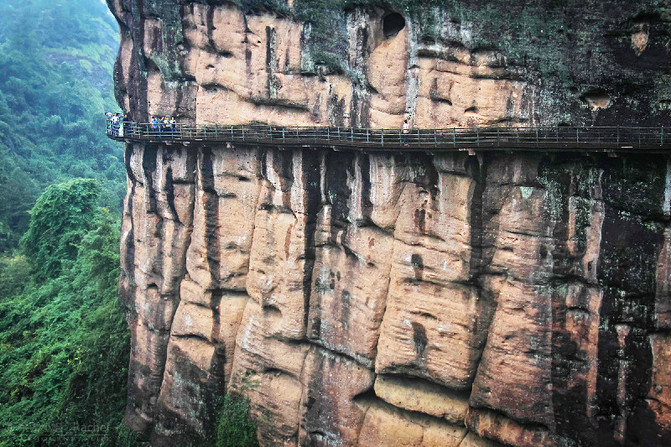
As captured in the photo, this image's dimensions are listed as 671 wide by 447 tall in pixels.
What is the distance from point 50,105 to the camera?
188 feet

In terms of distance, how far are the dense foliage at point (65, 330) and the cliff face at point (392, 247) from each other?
1588 mm

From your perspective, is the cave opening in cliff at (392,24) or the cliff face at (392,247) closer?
the cliff face at (392,247)

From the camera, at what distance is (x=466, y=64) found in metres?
17.5

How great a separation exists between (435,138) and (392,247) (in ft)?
10.4

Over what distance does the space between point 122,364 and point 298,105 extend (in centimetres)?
1225

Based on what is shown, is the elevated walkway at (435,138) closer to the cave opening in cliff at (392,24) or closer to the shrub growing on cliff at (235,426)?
the cave opening in cliff at (392,24)

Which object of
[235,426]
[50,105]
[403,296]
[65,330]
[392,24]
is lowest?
[235,426]

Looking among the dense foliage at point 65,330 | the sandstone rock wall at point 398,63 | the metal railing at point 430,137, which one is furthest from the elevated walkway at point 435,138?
the dense foliage at point 65,330

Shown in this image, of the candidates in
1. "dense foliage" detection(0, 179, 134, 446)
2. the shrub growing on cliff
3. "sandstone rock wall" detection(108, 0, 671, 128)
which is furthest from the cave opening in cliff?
"dense foliage" detection(0, 179, 134, 446)

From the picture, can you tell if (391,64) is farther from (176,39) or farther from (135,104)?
(135,104)

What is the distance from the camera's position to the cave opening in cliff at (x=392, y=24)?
1902 cm

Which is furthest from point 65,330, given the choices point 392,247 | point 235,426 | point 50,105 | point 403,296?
point 50,105

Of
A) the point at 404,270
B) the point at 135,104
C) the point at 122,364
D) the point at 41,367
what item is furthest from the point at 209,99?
the point at 41,367

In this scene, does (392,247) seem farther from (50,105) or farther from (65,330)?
(50,105)
